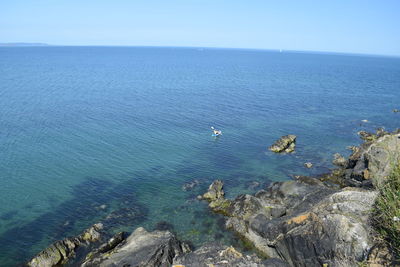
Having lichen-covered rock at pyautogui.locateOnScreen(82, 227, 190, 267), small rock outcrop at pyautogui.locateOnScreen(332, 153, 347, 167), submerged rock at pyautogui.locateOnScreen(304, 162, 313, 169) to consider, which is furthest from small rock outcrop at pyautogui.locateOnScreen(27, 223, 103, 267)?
small rock outcrop at pyautogui.locateOnScreen(332, 153, 347, 167)

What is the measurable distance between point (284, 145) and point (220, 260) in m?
37.7

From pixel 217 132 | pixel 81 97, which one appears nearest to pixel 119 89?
pixel 81 97

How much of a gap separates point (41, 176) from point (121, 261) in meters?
26.0

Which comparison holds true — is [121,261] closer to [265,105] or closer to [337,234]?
[337,234]

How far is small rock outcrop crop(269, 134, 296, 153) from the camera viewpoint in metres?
53.7

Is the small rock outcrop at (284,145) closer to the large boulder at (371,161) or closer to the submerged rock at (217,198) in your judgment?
the large boulder at (371,161)

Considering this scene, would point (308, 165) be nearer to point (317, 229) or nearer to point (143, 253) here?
→ point (317, 229)

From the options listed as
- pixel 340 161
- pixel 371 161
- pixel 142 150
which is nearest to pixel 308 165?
pixel 340 161

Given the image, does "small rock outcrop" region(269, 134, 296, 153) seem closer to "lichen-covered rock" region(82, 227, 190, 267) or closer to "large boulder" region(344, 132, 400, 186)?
"large boulder" region(344, 132, 400, 186)

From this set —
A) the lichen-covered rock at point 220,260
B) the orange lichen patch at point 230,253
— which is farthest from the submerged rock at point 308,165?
the orange lichen patch at point 230,253

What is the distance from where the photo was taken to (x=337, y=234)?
2103cm

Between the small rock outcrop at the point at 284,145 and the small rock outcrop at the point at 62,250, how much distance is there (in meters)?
33.7

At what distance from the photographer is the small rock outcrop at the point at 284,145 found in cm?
5365

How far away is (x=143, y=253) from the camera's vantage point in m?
24.1
